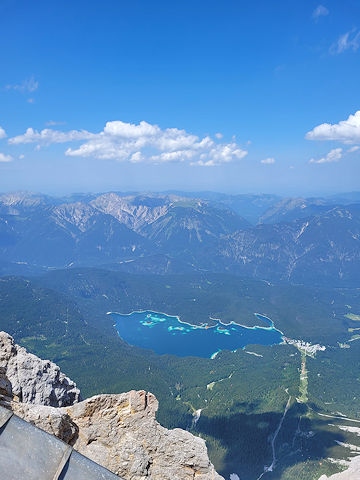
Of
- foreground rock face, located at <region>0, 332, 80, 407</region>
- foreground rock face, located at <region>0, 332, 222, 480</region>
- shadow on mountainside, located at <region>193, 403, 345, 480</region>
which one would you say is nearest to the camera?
foreground rock face, located at <region>0, 332, 222, 480</region>

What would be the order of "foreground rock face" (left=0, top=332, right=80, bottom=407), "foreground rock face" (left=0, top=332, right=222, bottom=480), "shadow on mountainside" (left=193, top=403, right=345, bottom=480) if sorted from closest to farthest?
"foreground rock face" (left=0, top=332, right=222, bottom=480) < "foreground rock face" (left=0, top=332, right=80, bottom=407) < "shadow on mountainside" (left=193, top=403, right=345, bottom=480)

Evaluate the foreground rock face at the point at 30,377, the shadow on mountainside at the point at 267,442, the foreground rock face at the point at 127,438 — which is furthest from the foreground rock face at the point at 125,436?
the shadow on mountainside at the point at 267,442

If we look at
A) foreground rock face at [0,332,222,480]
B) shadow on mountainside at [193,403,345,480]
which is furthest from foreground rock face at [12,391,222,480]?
shadow on mountainside at [193,403,345,480]

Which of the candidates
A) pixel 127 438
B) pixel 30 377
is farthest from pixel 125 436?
pixel 30 377

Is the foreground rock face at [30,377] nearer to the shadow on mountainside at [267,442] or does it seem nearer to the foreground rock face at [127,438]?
the foreground rock face at [127,438]

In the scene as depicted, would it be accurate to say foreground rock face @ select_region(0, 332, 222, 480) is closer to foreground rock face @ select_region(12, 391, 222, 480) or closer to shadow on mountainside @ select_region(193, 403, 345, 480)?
foreground rock face @ select_region(12, 391, 222, 480)

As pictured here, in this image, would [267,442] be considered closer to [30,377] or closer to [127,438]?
[30,377]
